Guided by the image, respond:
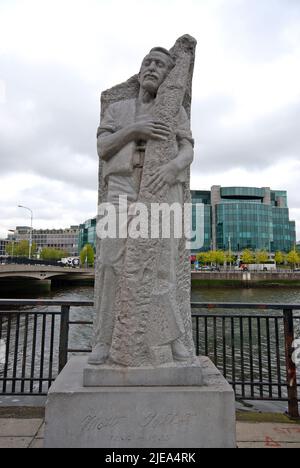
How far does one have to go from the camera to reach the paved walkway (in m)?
3.07

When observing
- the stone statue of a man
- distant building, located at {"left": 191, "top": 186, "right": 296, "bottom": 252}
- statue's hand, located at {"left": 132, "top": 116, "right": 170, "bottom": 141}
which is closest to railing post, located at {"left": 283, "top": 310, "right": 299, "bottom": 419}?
the stone statue of a man

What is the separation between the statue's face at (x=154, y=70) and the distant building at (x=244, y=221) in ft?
238

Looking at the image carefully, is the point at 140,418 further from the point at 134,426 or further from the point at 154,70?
the point at 154,70

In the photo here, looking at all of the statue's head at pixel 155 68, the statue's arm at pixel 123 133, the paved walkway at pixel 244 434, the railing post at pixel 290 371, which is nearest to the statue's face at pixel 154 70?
the statue's head at pixel 155 68

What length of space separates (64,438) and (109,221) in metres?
1.74

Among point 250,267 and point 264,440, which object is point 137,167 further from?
point 250,267

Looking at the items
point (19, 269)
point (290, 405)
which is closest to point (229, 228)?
point (19, 269)

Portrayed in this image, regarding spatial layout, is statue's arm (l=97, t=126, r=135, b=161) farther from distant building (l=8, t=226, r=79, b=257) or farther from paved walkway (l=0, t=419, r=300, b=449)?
distant building (l=8, t=226, r=79, b=257)

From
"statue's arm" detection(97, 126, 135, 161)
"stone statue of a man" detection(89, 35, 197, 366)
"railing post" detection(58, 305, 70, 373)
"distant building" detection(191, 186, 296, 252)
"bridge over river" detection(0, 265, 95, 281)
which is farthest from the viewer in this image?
"distant building" detection(191, 186, 296, 252)

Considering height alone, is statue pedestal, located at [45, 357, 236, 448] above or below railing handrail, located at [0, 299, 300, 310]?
below

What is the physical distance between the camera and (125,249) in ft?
9.32

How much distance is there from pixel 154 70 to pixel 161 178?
3.81 feet

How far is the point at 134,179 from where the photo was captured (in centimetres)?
307

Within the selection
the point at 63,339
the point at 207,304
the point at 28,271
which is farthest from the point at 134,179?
the point at 28,271
